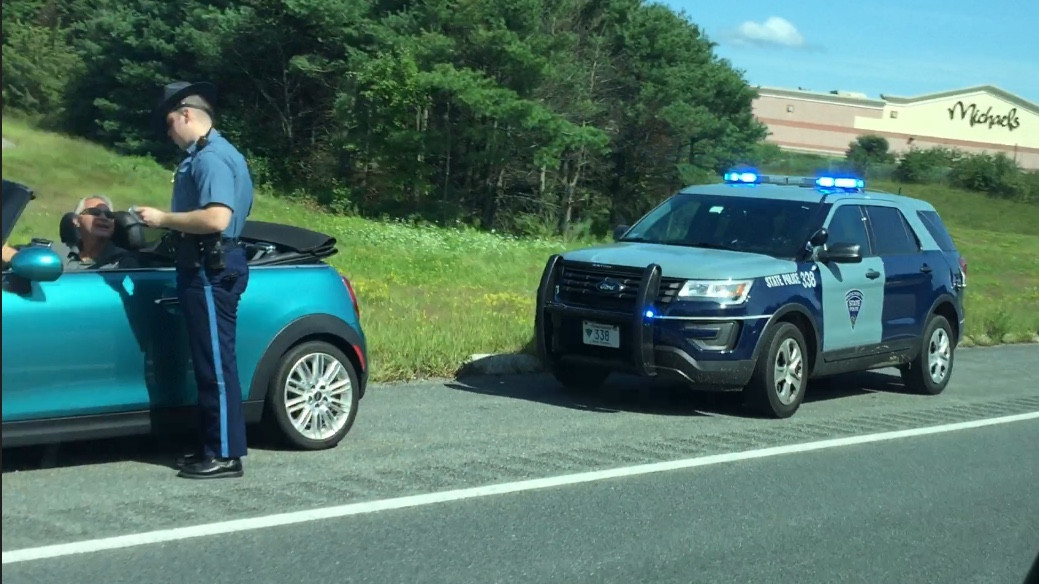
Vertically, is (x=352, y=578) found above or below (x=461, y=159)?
below

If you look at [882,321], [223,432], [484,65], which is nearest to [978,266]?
[484,65]

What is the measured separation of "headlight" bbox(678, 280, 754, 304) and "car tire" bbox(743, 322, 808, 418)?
0.43 meters

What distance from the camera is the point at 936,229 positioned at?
12578mm

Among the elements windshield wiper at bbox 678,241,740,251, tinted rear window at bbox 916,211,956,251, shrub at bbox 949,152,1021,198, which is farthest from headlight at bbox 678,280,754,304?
shrub at bbox 949,152,1021,198

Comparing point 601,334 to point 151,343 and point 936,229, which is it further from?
point 936,229

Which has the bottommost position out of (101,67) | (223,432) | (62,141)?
(223,432)

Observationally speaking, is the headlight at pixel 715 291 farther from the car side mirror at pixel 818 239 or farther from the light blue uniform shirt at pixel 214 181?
the light blue uniform shirt at pixel 214 181

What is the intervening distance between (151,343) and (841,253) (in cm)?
586

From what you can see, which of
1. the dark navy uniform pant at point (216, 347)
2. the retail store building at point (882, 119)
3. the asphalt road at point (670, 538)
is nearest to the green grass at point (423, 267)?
the dark navy uniform pant at point (216, 347)

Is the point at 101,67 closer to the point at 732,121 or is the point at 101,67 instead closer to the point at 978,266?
the point at 732,121

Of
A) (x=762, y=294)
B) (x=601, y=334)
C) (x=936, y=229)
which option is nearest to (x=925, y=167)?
(x=936, y=229)

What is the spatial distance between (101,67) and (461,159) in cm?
1468

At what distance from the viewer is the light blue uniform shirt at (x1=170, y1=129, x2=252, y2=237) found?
646 centimetres

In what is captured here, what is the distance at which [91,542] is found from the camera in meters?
5.35
